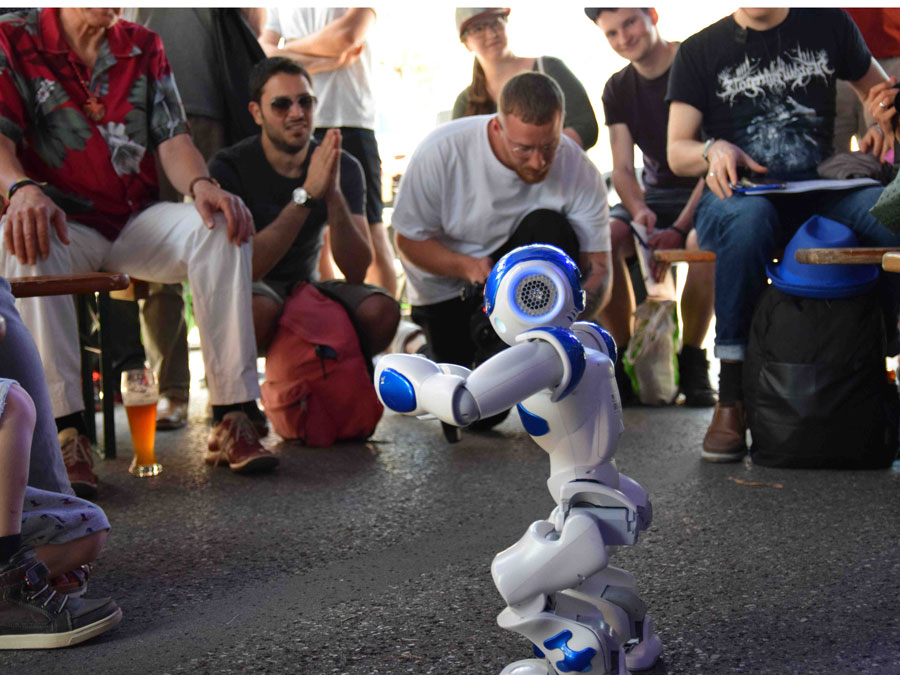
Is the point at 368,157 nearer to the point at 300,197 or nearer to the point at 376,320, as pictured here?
the point at 300,197

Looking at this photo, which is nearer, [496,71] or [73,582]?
[73,582]

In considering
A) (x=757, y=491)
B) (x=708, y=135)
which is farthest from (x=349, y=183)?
(x=757, y=491)

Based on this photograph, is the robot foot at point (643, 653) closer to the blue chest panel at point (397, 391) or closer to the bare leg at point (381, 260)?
the blue chest panel at point (397, 391)

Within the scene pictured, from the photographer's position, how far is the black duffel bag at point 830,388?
8.32 feet

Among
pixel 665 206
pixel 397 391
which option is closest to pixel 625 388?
pixel 665 206

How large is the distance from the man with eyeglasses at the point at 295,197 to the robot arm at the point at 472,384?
1.84 m

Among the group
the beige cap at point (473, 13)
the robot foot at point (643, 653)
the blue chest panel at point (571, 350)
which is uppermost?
the beige cap at point (473, 13)

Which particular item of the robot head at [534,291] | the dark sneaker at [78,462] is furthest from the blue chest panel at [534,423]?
the dark sneaker at [78,462]

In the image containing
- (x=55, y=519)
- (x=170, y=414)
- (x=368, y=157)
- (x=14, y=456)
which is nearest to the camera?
(x=14, y=456)

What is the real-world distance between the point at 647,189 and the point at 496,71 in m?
0.75

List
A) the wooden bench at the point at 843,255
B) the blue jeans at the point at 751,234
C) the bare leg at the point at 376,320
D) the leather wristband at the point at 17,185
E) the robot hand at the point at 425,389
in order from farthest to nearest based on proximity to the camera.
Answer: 1. the bare leg at the point at 376,320
2. the blue jeans at the point at 751,234
3. the leather wristband at the point at 17,185
4. the wooden bench at the point at 843,255
5. the robot hand at the point at 425,389

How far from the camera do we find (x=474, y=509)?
2301mm

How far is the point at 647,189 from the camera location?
12.8 feet

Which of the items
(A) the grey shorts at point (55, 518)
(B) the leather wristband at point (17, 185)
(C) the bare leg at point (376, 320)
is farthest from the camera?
(C) the bare leg at point (376, 320)
